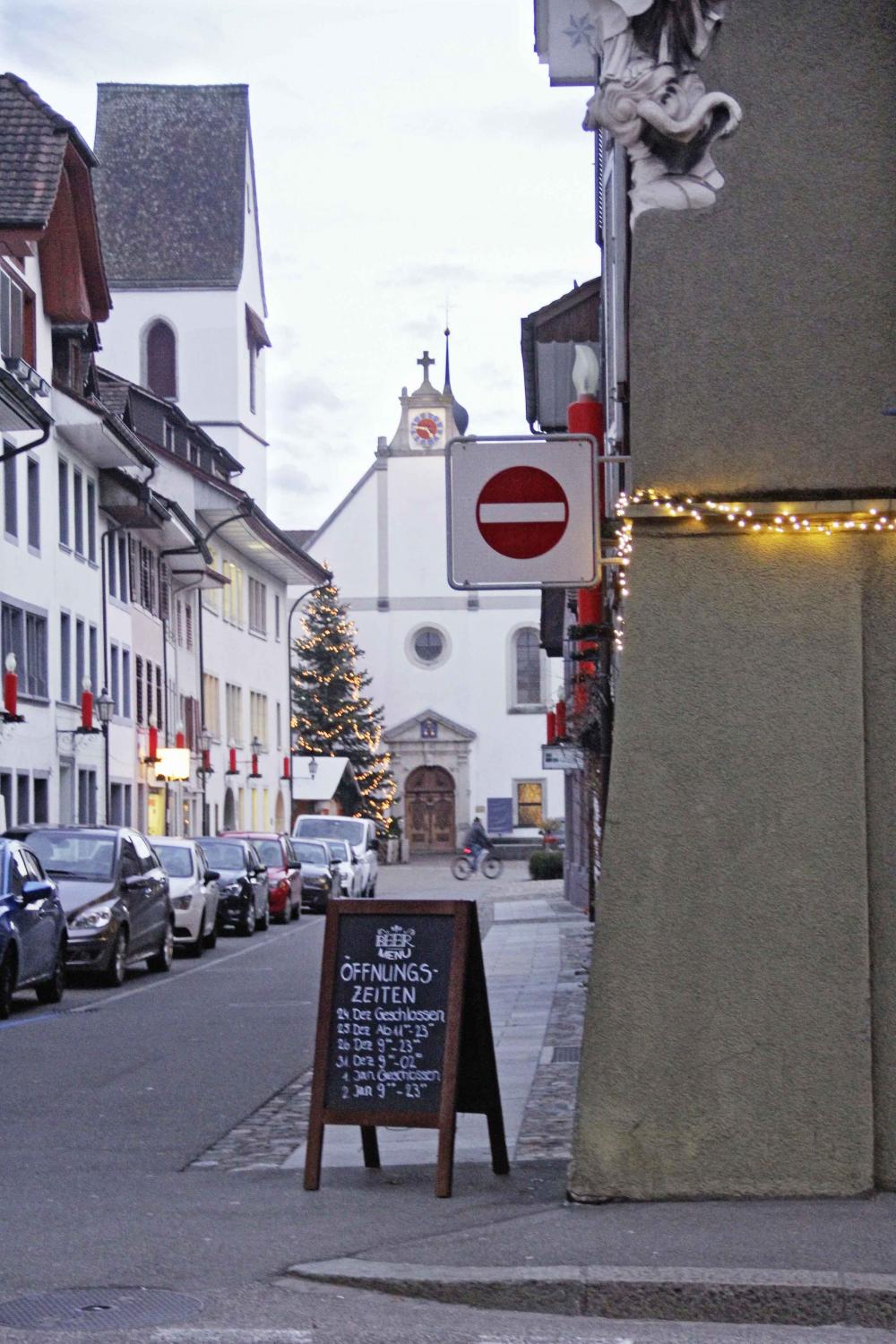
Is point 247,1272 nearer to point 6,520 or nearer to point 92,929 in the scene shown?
point 92,929

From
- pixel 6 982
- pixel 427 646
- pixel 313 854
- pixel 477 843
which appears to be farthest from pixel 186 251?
pixel 6 982

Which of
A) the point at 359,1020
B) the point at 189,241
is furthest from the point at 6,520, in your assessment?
the point at 189,241

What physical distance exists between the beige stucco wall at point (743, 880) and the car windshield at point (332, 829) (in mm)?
42585

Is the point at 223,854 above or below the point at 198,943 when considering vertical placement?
above

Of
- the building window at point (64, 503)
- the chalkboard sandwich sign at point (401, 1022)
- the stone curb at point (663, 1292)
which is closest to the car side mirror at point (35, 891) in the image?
the chalkboard sandwich sign at point (401, 1022)

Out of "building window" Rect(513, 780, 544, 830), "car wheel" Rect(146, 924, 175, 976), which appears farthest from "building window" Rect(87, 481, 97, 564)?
"building window" Rect(513, 780, 544, 830)

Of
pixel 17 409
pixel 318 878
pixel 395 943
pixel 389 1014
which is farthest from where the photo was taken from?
pixel 318 878

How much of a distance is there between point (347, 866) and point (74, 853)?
76.1ft

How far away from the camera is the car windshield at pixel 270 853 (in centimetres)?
3853

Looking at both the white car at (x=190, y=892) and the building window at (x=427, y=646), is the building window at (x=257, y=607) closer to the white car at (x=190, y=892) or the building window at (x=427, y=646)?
the building window at (x=427, y=646)

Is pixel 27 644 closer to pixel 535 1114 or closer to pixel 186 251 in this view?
pixel 535 1114

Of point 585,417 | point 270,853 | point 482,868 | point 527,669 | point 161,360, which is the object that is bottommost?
point 482,868

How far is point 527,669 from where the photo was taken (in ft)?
273

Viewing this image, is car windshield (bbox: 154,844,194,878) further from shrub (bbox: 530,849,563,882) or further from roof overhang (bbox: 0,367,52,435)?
shrub (bbox: 530,849,563,882)
